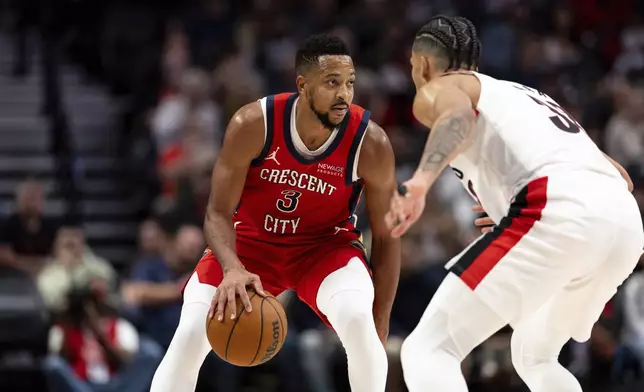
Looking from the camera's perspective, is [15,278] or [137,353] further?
[15,278]

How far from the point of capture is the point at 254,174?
598cm

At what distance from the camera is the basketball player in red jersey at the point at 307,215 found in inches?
222

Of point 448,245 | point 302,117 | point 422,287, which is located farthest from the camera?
point 448,245

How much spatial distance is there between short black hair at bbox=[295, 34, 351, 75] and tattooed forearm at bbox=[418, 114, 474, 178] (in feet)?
3.77

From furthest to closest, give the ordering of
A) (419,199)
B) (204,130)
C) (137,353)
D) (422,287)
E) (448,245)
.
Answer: (204,130) → (448,245) → (422,287) → (137,353) → (419,199)

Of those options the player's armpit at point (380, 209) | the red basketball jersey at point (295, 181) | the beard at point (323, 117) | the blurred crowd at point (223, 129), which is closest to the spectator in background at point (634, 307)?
the blurred crowd at point (223, 129)

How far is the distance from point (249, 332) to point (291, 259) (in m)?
0.74

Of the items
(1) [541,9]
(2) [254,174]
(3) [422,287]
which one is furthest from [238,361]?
(1) [541,9]

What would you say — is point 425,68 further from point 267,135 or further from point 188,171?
point 188,171

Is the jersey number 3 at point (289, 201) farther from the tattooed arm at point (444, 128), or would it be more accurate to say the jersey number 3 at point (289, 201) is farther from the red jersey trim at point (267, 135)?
the tattooed arm at point (444, 128)

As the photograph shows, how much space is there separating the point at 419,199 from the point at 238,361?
143cm

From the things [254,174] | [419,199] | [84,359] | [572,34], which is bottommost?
[84,359]

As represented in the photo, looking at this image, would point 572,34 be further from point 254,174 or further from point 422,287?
point 254,174

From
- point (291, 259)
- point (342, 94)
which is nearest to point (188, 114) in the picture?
point (291, 259)
